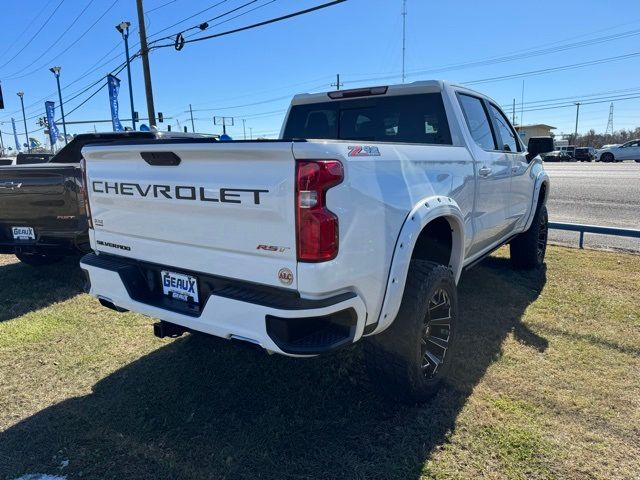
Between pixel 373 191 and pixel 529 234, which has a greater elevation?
pixel 373 191

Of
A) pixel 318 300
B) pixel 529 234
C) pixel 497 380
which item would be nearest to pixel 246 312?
pixel 318 300

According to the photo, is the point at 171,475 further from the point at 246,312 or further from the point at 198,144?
the point at 198,144

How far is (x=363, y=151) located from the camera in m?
2.37

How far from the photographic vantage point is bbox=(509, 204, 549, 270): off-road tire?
18.6 ft

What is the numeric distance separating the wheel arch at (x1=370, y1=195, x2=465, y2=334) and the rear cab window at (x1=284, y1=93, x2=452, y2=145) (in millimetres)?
766

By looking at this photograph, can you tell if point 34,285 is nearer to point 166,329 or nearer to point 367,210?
point 166,329

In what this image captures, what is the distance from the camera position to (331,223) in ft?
7.16

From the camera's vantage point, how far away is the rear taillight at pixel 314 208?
215 centimetres

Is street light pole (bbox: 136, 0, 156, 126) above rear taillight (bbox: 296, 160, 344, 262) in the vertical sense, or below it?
above

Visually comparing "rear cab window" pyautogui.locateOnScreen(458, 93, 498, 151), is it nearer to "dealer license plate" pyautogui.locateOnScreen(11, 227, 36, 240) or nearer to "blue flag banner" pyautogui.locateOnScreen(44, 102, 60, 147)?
"dealer license plate" pyautogui.locateOnScreen(11, 227, 36, 240)

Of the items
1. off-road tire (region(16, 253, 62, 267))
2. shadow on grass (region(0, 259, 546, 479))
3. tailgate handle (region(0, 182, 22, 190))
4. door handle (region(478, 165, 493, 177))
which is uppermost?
door handle (region(478, 165, 493, 177))

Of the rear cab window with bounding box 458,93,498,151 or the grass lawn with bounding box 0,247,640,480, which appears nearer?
the grass lawn with bounding box 0,247,640,480

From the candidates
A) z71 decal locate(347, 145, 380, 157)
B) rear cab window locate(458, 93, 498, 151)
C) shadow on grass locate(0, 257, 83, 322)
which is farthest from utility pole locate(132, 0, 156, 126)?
z71 decal locate(347, 145, 380, 157)

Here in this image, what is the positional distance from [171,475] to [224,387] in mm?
831
